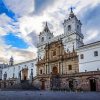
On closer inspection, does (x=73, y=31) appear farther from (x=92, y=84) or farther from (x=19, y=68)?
(x=19, y=68)

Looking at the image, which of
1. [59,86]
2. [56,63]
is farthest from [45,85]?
[56,63]

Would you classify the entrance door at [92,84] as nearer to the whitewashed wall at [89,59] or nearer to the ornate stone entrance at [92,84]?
the ornate stone entrance at [92,84]

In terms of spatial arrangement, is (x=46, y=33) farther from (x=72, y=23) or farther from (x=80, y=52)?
(x=80, y=52)

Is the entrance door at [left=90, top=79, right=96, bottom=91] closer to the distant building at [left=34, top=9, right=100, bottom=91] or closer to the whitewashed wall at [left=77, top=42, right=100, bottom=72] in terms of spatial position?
the distant building at [left=34, top=9, right=100, bottom=91]

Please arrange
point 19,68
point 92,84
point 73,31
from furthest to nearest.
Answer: point 19,68 → point 73,31 → point 92,84

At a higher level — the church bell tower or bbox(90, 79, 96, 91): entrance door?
the church bell tower

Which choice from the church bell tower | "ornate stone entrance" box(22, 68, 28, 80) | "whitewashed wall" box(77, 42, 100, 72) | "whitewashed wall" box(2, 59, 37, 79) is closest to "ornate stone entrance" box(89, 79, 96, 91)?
"whitewashed wall" box(77, 42, 100, 72)

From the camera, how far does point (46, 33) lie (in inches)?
2122

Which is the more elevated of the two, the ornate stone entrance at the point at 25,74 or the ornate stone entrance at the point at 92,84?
the ornate stone entrance at the point at 25,74

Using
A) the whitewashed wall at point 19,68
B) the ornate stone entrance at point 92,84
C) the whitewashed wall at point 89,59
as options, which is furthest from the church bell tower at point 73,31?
the whitewashed wall at point 19,68

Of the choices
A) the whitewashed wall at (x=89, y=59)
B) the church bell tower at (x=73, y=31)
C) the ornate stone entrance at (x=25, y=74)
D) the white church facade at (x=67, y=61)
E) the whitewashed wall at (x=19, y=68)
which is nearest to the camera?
the white church facade at (x=67, y=61)

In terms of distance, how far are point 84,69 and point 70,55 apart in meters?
5.87

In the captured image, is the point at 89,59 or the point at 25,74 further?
the point at 25,74

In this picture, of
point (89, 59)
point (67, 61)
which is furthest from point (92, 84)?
point (67, 61)
